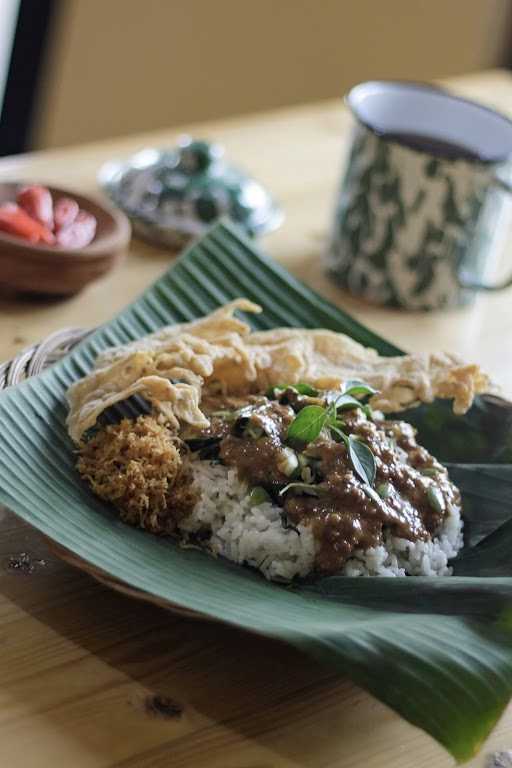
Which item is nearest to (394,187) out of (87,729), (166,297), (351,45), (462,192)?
(462,192)

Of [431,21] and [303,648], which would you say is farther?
[431,21]

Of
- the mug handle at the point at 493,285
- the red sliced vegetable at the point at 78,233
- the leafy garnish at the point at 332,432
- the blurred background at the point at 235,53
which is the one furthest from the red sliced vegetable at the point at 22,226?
the blurred background at the point at 235,53

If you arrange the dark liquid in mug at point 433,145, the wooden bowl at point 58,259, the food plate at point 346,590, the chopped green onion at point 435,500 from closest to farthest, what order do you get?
the food plate at point 346,590 < the chopped green onion at point 435,500 < the wooden bowl at point 58,259 < the dark liquid in mug at point 433,145

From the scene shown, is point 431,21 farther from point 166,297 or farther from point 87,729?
point 87,729

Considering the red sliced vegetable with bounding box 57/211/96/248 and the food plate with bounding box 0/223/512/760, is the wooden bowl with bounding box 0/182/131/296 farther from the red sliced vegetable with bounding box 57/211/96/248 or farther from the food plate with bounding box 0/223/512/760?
the food plate with bounding box 0/223/512/760

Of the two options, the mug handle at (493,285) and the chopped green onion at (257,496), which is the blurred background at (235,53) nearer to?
the mug handle at (493,285)

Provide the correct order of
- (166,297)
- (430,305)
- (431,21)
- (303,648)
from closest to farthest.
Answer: (303,648)
(166,297)
(430,305)
(431,21)

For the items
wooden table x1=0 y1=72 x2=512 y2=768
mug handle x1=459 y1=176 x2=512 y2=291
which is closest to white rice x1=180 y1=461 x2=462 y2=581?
wooden table x1=0 y1=72 x2=512 y2=768
